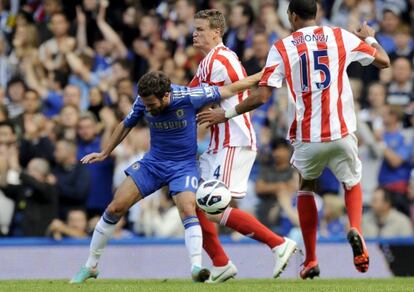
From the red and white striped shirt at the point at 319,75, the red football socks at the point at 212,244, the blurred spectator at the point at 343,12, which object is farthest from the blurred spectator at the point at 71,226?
the blurred spectator at the point at 343,12

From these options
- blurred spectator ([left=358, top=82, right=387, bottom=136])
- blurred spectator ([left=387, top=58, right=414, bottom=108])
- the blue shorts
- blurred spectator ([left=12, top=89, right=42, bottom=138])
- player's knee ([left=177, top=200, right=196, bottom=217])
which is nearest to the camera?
player's knee ([left=177, top=200, right=196, bottom=217])

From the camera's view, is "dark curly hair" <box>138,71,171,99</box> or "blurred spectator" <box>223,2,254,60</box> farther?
"blurred spectator" <box>223,2,254,60</box>

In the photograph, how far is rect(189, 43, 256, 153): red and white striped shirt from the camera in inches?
496

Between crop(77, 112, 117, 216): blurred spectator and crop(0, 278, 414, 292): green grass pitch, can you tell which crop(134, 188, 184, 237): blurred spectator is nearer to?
crop(77, 112, 117, 216): blurred spectator

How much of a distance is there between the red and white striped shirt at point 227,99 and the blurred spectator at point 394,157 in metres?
4.42

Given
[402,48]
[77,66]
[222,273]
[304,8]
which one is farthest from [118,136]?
[77,66]

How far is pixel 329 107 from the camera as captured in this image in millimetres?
11852

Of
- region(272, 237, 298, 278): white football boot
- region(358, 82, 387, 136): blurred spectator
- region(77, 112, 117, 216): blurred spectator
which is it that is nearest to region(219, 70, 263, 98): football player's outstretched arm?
region(272, 237, 298, 278): white football boot

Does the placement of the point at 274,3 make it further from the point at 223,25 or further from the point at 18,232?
the point at 223,25

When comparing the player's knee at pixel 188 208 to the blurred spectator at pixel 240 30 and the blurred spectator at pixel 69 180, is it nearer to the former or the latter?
the blurred spectator at pixel 69 180

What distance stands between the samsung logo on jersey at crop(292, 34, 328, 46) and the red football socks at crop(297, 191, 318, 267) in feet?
5.12

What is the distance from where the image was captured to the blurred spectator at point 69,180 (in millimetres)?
16766

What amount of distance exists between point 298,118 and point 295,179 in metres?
4.54

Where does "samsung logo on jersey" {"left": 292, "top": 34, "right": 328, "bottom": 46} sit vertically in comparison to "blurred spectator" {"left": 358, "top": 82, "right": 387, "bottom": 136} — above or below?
above
